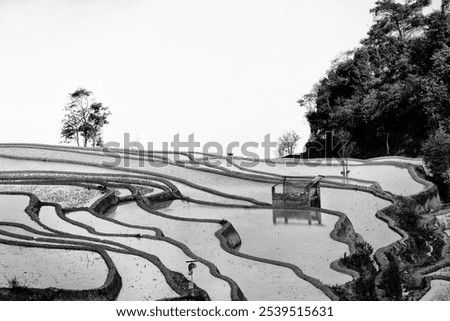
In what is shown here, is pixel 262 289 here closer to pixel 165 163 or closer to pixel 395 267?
pixel 395 267

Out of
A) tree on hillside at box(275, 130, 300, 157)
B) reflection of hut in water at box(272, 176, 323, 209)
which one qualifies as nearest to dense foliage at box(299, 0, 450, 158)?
tree on hillside at box(275, 130, 300, 157)

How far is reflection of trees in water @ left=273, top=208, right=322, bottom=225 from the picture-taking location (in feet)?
73.3

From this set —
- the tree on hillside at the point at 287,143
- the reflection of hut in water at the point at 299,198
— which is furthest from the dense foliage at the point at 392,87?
the reflection of hut in water at the point at 299,198

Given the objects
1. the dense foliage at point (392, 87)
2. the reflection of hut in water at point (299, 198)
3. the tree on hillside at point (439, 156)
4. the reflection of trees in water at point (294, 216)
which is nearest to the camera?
the reflection of trees in water at point (294, 216)

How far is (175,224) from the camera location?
20.4m

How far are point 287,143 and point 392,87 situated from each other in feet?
44.5

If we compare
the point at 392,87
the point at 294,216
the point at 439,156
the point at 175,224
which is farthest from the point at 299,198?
the point at 392,87

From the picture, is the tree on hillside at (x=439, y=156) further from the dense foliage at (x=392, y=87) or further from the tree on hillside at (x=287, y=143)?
the tree on hillside at (x=287, y=143)

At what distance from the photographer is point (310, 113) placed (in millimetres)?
52219

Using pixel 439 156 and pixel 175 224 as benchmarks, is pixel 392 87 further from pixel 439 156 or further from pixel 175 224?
pixel 175 224

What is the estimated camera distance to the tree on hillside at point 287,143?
54.0 m

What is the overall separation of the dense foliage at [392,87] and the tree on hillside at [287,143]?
300 cm

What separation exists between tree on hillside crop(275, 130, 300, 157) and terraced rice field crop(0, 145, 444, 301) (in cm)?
1894

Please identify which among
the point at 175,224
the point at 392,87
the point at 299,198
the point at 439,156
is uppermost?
the point at 392,87
